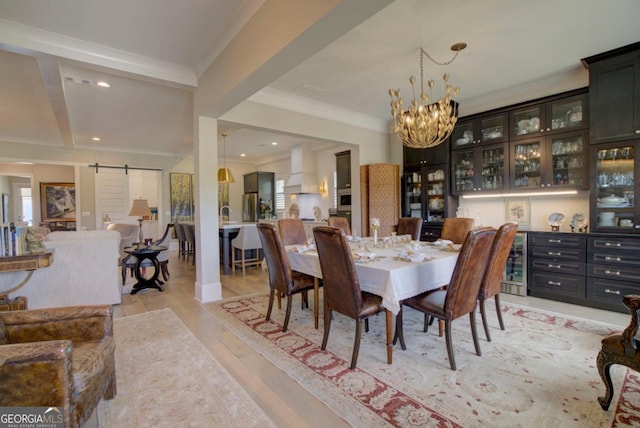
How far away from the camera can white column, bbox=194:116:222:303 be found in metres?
3.88

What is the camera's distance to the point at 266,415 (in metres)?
1.73

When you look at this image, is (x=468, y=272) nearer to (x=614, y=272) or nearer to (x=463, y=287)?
(x=463, y=287)

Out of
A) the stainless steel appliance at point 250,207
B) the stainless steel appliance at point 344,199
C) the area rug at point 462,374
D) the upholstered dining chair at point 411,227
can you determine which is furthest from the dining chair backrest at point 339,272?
the stainless steel appliance at point 250,207

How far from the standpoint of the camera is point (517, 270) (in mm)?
4094

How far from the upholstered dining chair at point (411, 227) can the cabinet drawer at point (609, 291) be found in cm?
200

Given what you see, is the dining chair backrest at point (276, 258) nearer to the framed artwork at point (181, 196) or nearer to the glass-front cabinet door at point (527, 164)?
the glass-front cabinet door at point (527, 164)

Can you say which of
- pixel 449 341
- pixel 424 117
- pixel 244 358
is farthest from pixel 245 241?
pixel 449 341

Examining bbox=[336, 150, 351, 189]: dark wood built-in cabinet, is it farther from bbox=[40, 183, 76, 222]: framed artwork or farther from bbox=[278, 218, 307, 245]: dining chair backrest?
bbox=[40, 183, 76, 222]: framed artwork

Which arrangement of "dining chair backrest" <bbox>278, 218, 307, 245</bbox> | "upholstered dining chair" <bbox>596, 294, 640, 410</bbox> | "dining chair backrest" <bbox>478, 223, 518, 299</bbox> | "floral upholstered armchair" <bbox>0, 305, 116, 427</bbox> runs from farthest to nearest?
"dining chair backrest" <bbox>278, 218, 307, 245</bbox> → "dining chair backrest" <bbox>478, 223, 518, 299</bbox> → "upholstered dining chair" <bbox>596, 294, 640, 410</bbox> → "floral upholstered armchair" <bbox>0, 305, 116, 427</bbox>

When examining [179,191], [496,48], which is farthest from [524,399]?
[179,191]

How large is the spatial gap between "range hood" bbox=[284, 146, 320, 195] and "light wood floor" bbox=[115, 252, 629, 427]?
2982 millimetres

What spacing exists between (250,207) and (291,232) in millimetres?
5813

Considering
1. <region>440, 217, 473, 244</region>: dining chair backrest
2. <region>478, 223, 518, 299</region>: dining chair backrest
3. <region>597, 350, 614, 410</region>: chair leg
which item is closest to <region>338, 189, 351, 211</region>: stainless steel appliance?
<region>440, 217, 473, 244</region>: dining chair backrest

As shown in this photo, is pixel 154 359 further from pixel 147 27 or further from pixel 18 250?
pixel 147 27
